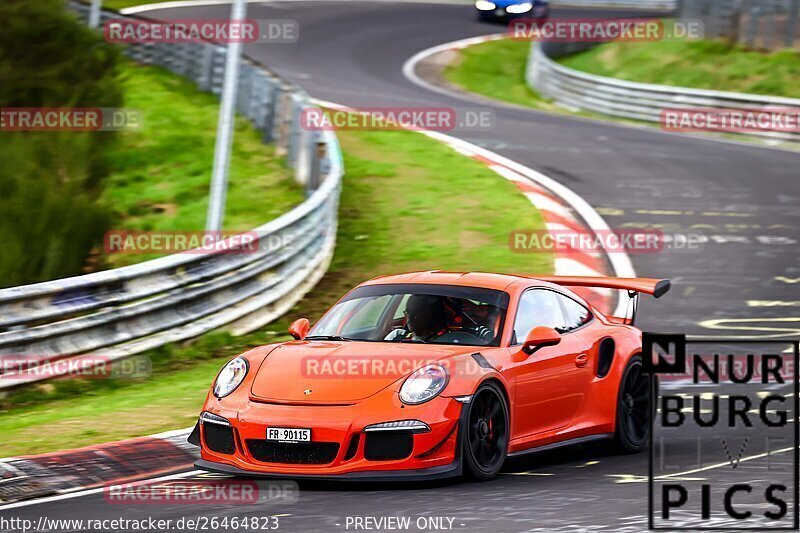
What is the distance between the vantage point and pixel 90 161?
18484mm

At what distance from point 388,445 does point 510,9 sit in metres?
38.0

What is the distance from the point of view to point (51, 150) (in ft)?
58.0

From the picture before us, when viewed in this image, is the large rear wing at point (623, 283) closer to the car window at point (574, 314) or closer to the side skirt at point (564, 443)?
the car window at point (574, 314)

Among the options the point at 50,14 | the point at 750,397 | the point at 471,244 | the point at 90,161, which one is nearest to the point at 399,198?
the point at 471,244

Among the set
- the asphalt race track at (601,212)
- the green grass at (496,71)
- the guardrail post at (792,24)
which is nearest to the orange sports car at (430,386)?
the asphalt race track at (601,212)

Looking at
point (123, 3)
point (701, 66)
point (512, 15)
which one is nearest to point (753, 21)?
point (701, 66)

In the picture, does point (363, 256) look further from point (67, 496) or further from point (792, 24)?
point (792, 24)

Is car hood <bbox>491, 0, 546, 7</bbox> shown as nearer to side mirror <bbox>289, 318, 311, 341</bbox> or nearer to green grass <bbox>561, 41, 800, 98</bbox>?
green grass <bbox>561, 41, 800, 98</bbox>

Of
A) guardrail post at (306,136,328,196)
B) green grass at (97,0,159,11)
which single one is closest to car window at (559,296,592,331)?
guardrail post at (306,136,328,196)

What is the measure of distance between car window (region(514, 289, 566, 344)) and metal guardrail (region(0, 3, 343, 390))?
4383mm

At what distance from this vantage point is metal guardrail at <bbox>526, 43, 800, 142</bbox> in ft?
90.2

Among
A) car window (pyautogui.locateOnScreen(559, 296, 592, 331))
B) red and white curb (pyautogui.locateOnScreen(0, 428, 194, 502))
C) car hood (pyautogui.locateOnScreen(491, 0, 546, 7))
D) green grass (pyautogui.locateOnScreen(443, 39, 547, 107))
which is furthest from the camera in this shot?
car hood (pyautogui.locateOnScreen(491, 0, 546, 7))

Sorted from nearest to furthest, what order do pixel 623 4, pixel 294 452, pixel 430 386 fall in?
pixel 294 452, pixel 430 386, pixel 623 4

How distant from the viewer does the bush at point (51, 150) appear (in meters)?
14.7
